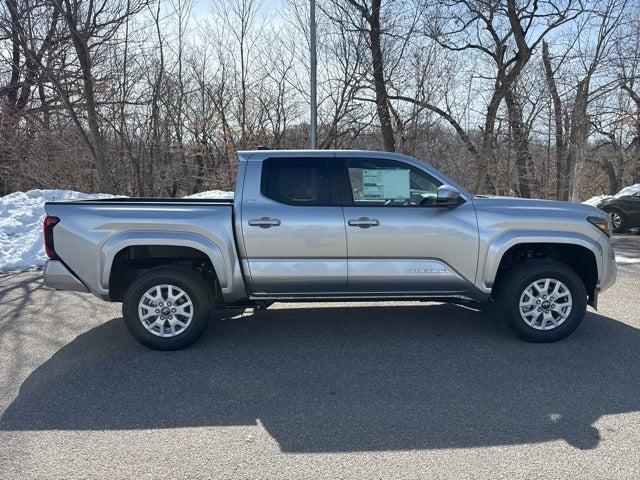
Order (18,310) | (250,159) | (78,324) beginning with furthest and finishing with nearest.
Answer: (18,310), (78,324), (250,159)

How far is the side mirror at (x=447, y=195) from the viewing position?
4625 millimetres

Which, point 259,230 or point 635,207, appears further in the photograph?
point 635,207

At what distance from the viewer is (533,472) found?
9.32 ft

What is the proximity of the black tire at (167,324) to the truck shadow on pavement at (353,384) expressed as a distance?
0.13m

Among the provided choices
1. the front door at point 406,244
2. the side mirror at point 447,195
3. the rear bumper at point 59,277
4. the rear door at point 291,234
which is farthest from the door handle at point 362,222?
the rear bumper at point 59,277

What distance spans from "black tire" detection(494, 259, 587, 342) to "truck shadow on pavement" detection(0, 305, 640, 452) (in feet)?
0.45

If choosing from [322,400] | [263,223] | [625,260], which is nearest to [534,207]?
[263,223]

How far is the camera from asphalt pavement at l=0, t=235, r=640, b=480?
2969 mm

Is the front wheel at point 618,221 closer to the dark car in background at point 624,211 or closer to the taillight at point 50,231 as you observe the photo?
the dark car in background at point 624,211

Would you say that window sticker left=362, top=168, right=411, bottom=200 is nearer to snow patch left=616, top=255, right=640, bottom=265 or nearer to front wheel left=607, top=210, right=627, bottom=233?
snow patch left=616, top=255, right=640, bottom=265

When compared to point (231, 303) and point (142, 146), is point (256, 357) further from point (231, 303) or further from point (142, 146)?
point (142, 146)

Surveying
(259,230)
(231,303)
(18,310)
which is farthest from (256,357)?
(18,310)

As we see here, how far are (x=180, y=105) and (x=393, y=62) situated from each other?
7.64m

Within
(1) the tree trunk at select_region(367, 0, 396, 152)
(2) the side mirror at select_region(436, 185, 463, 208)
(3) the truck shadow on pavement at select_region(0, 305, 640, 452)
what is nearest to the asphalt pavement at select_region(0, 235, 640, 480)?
(3) the truck shadow on pavement at select_region(0, 305, 640, 452)
